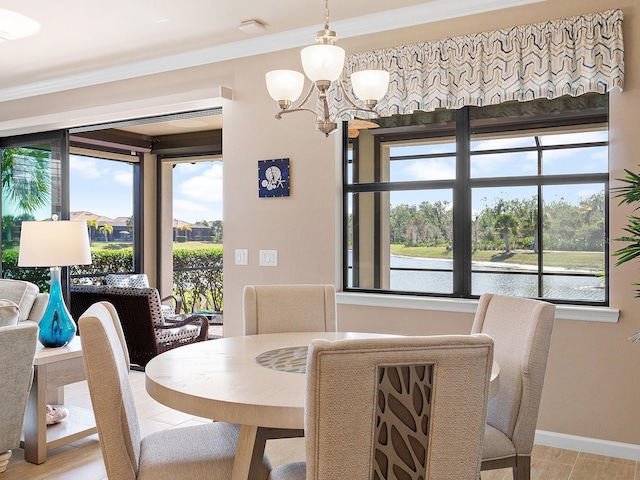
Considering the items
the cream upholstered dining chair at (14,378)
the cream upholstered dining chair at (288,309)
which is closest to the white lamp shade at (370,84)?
the cream upholstered dining chair at (288,309)

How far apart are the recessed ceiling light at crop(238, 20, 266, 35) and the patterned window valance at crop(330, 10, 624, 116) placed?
0.66 m

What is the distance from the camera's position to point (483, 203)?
3.47 m

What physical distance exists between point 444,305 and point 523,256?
0.55m

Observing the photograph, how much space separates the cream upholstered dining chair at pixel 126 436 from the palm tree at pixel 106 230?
20.1 ft

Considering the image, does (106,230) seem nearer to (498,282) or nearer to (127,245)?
(127,245)

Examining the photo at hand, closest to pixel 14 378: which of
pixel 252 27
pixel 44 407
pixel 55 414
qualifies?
pixel 44 407

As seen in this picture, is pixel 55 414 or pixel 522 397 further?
pixel 55 414

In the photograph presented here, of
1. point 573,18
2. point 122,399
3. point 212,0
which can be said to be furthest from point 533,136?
point 122,399

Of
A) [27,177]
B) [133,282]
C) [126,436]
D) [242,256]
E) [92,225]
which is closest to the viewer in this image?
[126,436]

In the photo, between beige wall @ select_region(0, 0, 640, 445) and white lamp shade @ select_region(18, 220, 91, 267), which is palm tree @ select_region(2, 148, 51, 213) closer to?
beige wall @ select_region(0, 0, 640, 445)

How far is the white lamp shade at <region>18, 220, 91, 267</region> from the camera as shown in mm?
3217

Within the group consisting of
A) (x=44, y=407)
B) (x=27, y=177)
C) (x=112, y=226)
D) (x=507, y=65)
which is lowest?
(x=44, y=407)

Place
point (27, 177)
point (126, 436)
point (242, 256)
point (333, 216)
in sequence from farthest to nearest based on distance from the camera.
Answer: point (27, 177) → point (242, 256) → point (333, 216) → point (126, 436)

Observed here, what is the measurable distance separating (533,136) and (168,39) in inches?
101
